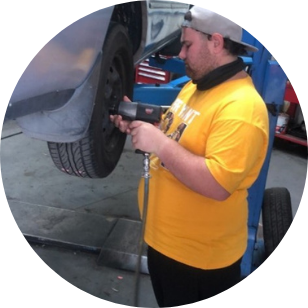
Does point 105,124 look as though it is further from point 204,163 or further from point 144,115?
point 204,163

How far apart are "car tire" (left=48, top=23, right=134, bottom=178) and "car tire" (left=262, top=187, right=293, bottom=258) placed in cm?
61

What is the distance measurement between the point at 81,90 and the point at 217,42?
350 millimetres

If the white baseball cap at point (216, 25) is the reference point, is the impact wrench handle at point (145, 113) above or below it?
below

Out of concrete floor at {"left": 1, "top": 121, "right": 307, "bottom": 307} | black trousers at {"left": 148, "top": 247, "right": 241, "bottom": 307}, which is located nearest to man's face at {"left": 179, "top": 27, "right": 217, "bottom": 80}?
black trousers at {"left": 148, "top": 247, "right": 241, "bottom": 307}

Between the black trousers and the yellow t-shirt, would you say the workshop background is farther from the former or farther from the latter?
the yellow t-shirt

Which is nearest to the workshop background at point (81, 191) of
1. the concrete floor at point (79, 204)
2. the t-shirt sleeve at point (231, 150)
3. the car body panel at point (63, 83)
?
the concrete floor at point (79, 204)

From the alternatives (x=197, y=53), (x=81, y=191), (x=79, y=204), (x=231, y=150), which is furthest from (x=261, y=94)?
(x=81, y=191)

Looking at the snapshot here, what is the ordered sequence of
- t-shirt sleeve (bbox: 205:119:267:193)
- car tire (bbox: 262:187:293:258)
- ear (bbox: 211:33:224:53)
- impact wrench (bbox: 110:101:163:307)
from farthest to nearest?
car tire (bbox: 262:187:293:258), impact wrench (bbox: 110:101:163:307), ear (bbox: 211:33:224:53), t-shirt sleeve (bbox: 205:119:267:193)

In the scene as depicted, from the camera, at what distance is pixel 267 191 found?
5.06 feet

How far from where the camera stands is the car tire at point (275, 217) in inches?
55.8

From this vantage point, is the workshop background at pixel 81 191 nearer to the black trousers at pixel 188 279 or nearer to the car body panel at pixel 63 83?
the black trousers at pixel 188 279

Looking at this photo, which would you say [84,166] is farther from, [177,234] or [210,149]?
[210,149]

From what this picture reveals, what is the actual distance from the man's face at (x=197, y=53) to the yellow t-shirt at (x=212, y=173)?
2.1 inches

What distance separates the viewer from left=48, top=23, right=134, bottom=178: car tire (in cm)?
102
